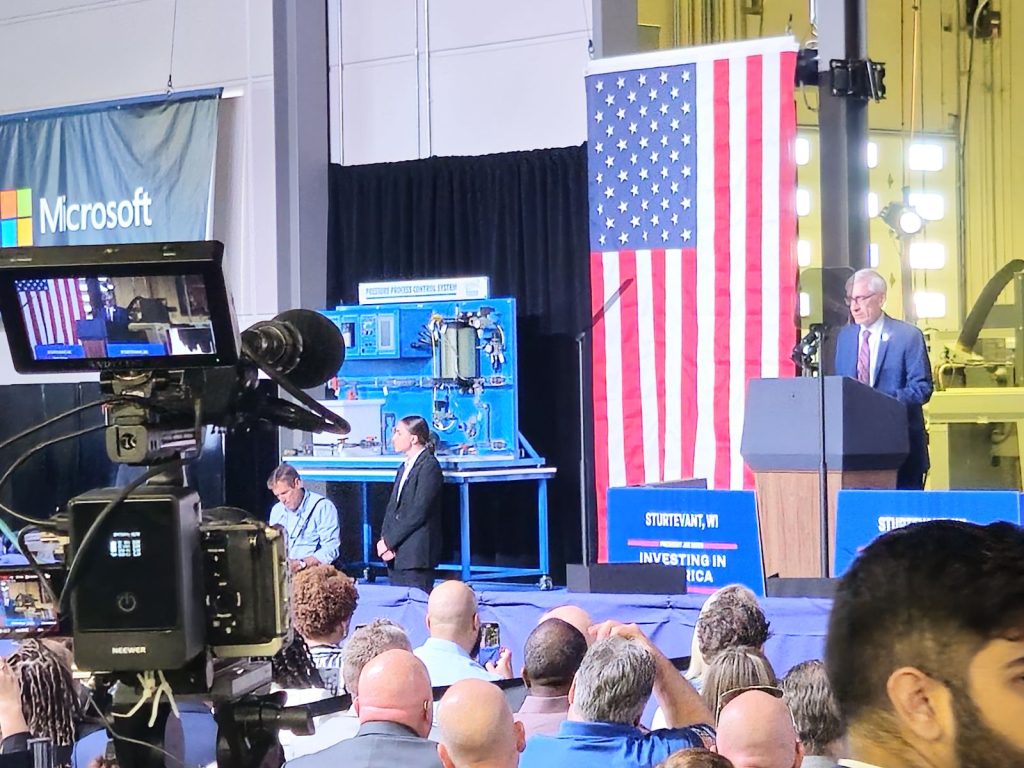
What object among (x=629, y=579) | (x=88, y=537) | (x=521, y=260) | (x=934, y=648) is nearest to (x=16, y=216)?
(x=521, y=260)

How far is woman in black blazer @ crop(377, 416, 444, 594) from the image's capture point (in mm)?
8688

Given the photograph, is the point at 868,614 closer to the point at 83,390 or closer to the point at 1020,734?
the point at 1020,734

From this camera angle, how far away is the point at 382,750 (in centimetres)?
262

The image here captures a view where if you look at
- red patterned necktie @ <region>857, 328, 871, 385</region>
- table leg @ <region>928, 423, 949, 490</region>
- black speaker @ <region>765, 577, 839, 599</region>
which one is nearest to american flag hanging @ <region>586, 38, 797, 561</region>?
red patterned necktie @ <region>857, 328, 871, 385</region>

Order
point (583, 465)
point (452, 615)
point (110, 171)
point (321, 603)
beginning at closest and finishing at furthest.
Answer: point (452, 615) → point (321, 603) → point (583, 465) → point (110, 171)

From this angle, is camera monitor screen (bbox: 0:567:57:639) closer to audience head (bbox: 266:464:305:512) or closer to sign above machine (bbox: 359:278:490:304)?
audience head (bbox: 266:464:305:512)

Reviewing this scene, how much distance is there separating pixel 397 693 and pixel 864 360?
467 cm

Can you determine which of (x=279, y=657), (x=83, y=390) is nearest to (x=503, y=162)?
(x=83, y=390)

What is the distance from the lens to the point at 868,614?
3.89 feet

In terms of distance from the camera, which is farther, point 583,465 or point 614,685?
point 583,465

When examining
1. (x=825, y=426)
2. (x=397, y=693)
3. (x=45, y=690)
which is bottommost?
(x=45, y=690)

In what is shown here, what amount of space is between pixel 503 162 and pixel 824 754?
805cm

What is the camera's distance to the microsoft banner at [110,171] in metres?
11.3

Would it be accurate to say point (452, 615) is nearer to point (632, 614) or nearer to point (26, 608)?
point (632, 614)
